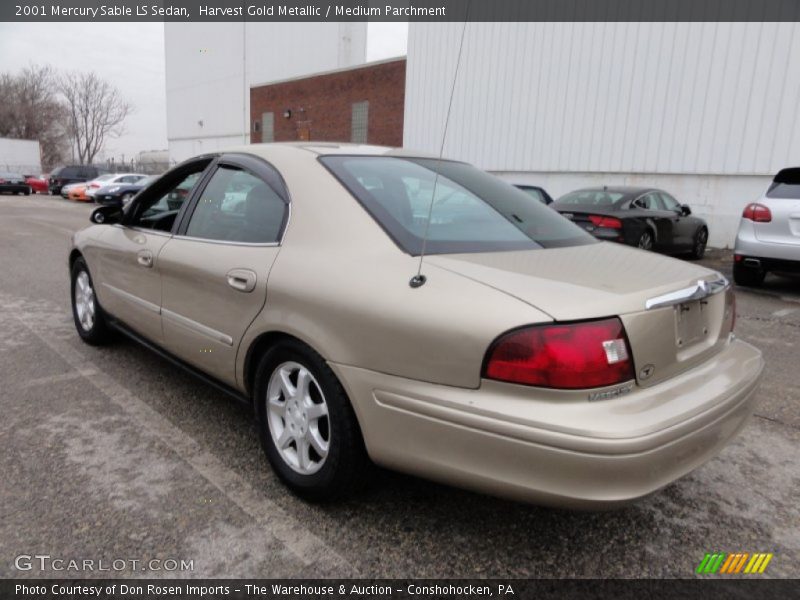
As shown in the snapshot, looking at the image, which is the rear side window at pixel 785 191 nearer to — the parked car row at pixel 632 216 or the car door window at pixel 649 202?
the parked car row at pixel 632 216

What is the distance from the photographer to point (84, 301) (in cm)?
459

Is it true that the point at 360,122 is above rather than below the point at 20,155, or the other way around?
above

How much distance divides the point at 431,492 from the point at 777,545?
138 cm

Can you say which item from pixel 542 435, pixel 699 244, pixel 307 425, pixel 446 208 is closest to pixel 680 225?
pixel 699 244

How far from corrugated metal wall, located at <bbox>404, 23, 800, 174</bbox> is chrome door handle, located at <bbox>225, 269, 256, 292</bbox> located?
1333cm

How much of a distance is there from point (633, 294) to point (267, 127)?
29287 millimetres

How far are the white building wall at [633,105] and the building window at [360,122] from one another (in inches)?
201

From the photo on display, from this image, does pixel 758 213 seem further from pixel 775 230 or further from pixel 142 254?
pixel 142 254

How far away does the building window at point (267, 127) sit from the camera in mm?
28625

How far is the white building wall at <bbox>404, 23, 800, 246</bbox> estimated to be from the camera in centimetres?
1255

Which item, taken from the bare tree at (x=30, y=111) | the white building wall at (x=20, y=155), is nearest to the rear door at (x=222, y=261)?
the white building wall at (x=20, y=155)

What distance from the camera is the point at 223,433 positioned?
313cm

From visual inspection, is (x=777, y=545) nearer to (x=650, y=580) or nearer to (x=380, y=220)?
(x=650, y=580)

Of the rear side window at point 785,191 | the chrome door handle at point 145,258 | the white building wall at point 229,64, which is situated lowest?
the chrome door handle at point 145,258
